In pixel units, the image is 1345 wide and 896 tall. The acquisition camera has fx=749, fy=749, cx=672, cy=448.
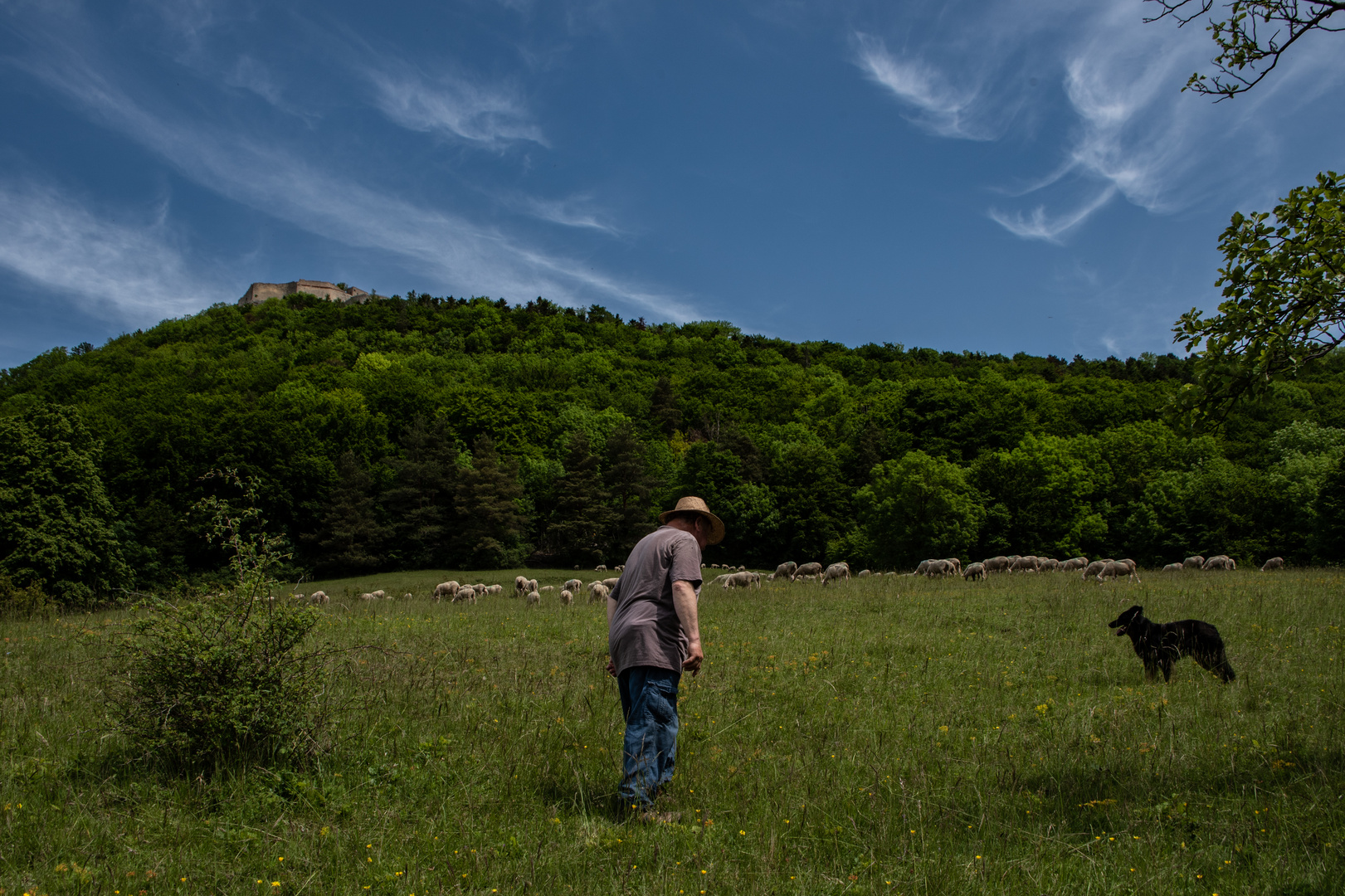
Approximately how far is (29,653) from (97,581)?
34.8 m

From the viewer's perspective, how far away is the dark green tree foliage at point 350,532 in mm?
59062

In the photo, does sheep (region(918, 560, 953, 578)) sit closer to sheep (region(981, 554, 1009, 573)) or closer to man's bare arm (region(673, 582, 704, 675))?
sheep (region(981, 554, 1009, 573))

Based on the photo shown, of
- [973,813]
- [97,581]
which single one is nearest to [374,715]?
[973,813]

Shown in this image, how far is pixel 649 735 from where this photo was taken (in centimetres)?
499

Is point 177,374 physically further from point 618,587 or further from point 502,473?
point 618,587

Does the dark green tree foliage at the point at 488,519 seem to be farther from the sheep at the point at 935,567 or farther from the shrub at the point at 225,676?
the shrub at the point at 225,676

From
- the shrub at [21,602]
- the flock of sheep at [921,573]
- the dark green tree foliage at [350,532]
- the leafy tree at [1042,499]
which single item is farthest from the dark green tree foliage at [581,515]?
the shrub at [21,602]

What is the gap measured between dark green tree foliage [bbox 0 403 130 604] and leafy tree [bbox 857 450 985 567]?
5009 centimetres

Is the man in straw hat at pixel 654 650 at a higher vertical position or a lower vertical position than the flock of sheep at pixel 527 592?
higher

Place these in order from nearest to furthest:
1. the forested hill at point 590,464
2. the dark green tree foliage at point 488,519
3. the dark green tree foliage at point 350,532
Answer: the forested hill at point 590,464
the dark green tree foliage at point 350,532
the dark green tree foliage at point 488,519

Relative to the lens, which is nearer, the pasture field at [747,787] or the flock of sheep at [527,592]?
the pasture field at [747,787]

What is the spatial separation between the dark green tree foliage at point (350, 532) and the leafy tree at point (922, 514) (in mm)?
40485

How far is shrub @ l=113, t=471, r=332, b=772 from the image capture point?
5.27 m

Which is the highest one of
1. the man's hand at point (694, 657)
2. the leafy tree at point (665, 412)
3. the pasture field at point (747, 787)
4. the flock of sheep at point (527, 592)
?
the leafy tree at point (665, 412)
